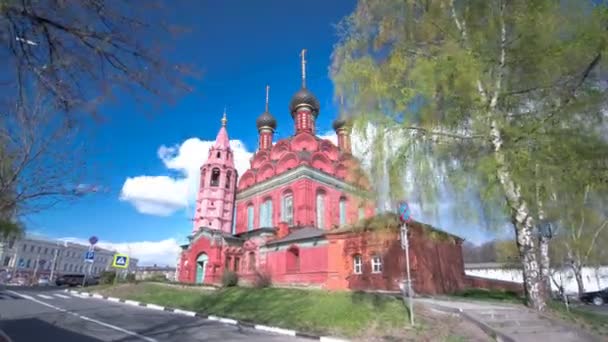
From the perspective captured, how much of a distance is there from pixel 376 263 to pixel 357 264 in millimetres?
1214

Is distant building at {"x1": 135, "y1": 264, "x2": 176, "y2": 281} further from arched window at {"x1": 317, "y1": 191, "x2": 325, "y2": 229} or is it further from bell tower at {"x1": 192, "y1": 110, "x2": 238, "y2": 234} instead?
arched window at {"x1": 317, "y1": 191, "x2": 325, "y2": 229}

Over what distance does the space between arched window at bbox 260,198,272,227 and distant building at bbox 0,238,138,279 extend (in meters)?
38.1

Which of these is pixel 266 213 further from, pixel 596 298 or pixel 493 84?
pixel 596 298

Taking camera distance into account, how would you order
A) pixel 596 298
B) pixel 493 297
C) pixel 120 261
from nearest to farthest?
pixel 493 297, pixel 596 298, pixel 120 261

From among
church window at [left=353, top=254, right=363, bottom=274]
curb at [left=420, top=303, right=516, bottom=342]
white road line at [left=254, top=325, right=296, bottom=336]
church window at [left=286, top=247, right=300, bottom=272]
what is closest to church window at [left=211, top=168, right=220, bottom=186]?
church window at [left=286, top=247, right=300, bottom=272]

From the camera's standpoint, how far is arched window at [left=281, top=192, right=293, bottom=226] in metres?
28.6

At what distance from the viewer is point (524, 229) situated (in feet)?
29.3

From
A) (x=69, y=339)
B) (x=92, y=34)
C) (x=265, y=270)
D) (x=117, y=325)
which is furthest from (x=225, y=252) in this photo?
(x=92, y=34)

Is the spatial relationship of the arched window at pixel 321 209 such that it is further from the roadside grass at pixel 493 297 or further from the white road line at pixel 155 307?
the white road line at pixel 155 307

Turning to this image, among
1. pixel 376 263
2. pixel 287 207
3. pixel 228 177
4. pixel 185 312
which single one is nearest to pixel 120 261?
pixel 287 207

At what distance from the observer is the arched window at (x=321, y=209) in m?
28.6

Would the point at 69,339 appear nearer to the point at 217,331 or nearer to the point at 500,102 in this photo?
the point at 217,331

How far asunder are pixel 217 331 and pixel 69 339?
3465 millimetres

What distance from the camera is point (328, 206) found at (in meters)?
29.3
